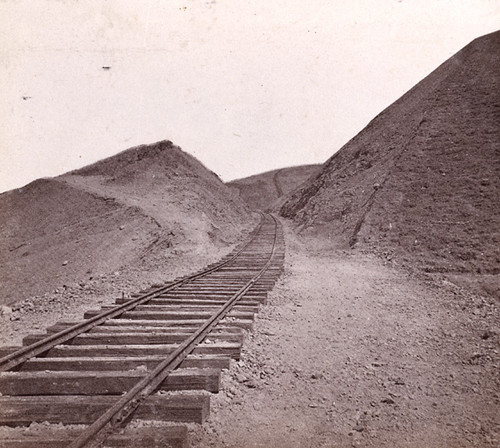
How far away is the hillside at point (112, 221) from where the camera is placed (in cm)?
1670

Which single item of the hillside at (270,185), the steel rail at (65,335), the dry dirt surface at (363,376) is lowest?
the dry dirt surface at (363,376)

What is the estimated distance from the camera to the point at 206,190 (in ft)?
115

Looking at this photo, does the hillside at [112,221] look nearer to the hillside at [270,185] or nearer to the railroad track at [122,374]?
the railroad track at [122,374]

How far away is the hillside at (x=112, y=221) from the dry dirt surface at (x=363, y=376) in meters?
7.27

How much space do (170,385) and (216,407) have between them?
1.76ft

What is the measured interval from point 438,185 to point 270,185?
10927 centimetres

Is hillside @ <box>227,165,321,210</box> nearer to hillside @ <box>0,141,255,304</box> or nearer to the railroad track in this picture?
hillside @ <box>0,141,255,304</box>

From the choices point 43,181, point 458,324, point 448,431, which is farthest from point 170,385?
point 43,181

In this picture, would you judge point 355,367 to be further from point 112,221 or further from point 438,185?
Result: point 112,221

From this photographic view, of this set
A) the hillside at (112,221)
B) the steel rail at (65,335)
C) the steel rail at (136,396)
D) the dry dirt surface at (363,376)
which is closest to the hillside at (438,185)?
the dry dirt surface at (363,376)

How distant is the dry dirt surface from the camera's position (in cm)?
389

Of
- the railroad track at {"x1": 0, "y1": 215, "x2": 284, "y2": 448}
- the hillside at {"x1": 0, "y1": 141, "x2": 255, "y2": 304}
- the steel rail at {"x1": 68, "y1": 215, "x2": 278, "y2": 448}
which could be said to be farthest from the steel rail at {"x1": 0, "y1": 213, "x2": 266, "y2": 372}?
the hillside at {"x1": 0, "y1": 141, "x2": 255, "y2": 304}

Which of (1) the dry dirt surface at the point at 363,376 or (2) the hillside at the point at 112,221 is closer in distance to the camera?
(1) the dry dirt surface at the point at 363,376

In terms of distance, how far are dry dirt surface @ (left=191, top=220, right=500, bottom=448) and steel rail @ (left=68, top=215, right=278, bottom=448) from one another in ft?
2.01
